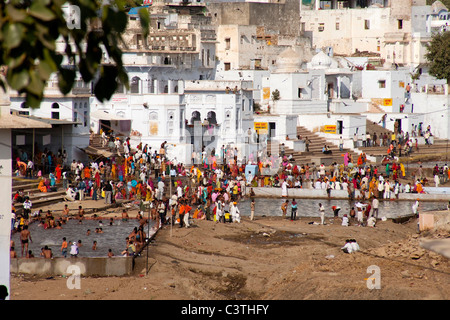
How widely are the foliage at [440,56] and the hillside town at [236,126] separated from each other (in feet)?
3.38

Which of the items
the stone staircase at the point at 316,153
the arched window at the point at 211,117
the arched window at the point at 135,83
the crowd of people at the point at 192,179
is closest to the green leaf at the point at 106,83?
the crowd of people at the point at 192,179

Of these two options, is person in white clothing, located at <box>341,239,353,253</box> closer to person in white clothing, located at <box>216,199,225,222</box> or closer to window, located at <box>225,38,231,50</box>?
person in white clothing, located at <box>216,199,225,222</box>

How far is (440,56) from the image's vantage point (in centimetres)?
5262

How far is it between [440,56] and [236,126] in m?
19.7

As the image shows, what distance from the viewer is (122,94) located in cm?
3819

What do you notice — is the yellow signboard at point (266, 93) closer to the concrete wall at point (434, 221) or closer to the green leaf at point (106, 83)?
the concrete wall at point (434, 221)

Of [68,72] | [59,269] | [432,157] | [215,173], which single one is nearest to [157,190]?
[215,173]

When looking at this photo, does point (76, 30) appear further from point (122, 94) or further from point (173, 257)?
point (122, 94)

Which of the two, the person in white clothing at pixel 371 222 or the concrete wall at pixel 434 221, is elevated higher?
the concrete wall at pixel 434 221

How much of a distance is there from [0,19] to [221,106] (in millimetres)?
33873

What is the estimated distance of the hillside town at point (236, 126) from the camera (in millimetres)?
27500

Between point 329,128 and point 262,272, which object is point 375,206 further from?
point 329,128

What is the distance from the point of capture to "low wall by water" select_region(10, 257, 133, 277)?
17.5m

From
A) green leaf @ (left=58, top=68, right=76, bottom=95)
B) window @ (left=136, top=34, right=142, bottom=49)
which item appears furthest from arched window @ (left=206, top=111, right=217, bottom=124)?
green leaf @ (left=58, top=68, right=76, bottom=95)
